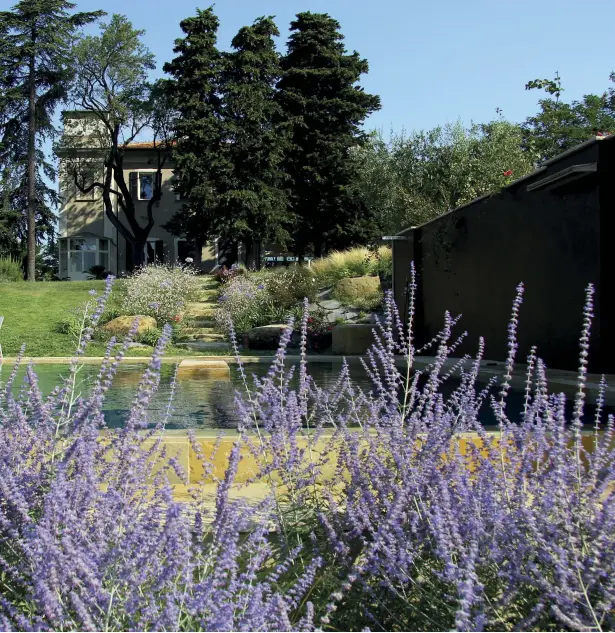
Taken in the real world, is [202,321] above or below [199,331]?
above

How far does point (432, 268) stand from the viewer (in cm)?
1362

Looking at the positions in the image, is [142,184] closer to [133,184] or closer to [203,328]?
[133,184]

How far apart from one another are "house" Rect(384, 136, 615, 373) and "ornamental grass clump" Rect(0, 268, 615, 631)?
5878 mm

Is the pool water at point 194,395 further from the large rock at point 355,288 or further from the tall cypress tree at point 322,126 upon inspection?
the tall cypress tree at point 322,126

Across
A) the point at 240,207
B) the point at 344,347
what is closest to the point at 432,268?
the point at 344,347

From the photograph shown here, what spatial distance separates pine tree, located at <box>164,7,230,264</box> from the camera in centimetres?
2644

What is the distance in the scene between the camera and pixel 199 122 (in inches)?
1041

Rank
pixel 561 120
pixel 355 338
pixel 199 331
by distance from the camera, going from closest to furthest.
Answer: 1. pixel 355 338
2. pixel 199 331
3. pixel 561 120

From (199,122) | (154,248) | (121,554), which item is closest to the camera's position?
(121,554)

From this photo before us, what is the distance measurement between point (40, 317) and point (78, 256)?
1829 centimetres

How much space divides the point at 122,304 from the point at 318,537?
16029 millimetres

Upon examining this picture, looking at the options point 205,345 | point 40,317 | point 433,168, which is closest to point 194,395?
point 205,345

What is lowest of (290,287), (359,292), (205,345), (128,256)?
(205,345)

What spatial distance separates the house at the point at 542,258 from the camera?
758 centimetres
